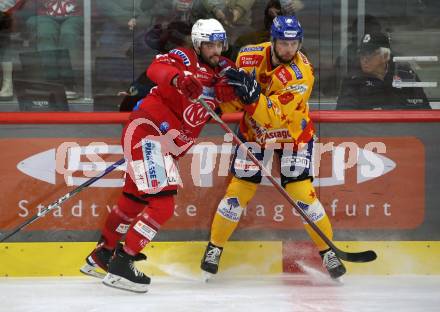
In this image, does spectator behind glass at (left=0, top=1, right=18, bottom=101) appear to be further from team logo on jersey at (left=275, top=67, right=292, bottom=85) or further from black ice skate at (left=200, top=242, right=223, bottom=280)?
team logo on jersey at (left=275, top=67, right=292, bottom=85)

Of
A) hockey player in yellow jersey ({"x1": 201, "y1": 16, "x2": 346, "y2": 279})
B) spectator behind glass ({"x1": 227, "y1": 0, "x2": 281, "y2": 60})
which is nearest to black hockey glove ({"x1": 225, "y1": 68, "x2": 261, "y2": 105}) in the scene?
hockey player in yellow jersey ({"x1": 201, "y1": 16, "x2": 346, "y2": 279})

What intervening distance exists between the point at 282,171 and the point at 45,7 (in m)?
1.53

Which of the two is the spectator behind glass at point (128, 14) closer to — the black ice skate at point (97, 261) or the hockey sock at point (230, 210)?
the hockey sock at point (230, 210)

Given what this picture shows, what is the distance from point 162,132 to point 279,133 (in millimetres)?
624

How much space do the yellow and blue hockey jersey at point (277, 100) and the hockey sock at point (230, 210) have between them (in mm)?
254

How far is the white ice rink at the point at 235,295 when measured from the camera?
4.95 m

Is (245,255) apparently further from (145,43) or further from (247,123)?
(145,43)

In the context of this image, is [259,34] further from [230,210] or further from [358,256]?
[358,256]

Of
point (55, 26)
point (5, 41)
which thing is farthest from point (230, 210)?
point (5, 41)

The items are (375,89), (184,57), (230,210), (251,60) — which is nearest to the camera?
(184,57)

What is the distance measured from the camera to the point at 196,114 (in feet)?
17.3

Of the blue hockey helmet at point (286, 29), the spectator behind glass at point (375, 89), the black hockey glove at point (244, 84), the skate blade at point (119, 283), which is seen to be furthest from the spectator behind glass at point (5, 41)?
the spectator behind glass at point (375, 89)

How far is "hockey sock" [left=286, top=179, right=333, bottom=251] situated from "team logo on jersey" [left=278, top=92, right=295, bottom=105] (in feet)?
1.51

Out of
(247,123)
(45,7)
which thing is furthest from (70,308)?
(45,7)
